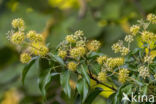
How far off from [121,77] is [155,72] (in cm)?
8

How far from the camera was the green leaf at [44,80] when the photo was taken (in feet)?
2.66

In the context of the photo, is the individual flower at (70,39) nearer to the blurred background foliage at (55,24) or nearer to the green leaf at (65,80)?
the green leaf at (65,80)

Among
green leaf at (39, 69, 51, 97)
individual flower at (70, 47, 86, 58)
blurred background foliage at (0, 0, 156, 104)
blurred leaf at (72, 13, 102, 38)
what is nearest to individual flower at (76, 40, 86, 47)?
individual flower at (70, 47, 86, 58)

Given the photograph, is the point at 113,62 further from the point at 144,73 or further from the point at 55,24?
the point at 55,24

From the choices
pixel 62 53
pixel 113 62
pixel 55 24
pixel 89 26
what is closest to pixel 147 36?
pixel 113 62

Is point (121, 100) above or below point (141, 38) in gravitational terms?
below

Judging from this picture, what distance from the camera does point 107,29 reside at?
2.39 metres

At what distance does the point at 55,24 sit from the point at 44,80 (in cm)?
161

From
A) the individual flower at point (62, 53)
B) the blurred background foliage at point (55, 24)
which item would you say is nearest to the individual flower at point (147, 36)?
the individual flower at point (62, 53)

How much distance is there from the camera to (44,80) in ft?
2.74

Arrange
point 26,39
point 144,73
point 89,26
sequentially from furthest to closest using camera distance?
point 89,26 < point 26,39 < point 144,73

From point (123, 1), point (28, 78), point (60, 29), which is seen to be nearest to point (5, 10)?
point (60, 29)

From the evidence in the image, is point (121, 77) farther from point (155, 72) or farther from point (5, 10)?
point (5, 10)

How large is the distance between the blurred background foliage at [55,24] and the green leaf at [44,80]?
4.02 ft
